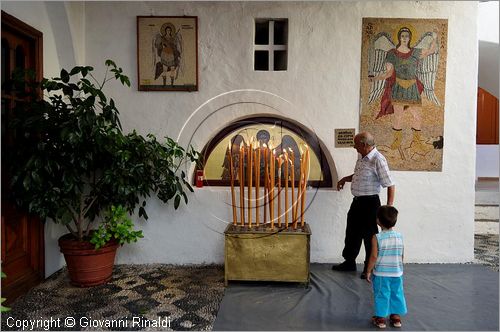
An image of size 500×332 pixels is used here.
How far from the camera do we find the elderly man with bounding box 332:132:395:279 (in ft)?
11.3

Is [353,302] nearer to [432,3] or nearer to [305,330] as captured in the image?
[305,330]

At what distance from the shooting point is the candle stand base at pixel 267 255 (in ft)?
10.7

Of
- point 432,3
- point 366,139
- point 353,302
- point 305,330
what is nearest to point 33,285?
point 305,330

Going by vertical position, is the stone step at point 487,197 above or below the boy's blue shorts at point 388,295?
above

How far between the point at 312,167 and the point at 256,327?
1.85 meters

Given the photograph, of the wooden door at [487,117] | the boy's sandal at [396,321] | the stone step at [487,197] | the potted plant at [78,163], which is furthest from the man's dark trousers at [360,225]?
the wooden door at [487,117]

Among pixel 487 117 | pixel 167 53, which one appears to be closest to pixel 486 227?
pixel 487 117

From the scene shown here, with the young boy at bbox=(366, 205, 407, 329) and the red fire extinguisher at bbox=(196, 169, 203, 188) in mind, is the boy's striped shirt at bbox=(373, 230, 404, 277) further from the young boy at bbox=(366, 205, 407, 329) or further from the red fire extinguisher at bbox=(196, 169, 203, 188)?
the red fire extinguisher at bbox=(196, 169, 203, 188)

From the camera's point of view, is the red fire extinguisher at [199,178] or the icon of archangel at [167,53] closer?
the icon of archangel at [167,53]

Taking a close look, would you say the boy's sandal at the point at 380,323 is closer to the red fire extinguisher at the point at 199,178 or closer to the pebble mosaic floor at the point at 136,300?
the pebble mosaic floor at the point at 136,300

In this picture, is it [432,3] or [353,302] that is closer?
[353,302]

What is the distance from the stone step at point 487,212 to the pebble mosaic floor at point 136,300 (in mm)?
1981

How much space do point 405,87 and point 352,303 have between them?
2.02 metres

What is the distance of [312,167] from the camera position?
4.07 meters
